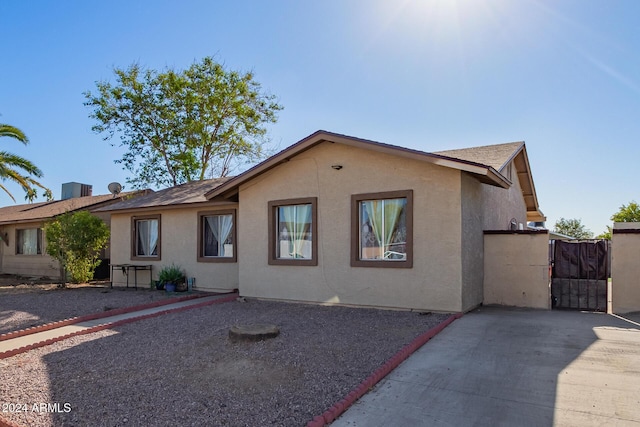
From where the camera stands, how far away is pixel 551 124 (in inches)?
502

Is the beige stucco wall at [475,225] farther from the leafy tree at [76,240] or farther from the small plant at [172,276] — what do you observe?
the leafy tree at [76,240]

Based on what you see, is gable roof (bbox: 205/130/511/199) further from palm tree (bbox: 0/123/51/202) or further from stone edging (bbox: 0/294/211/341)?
palm tree (bbox: 0/123/51/202)

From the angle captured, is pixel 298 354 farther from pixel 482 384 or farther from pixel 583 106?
pixel 583 106

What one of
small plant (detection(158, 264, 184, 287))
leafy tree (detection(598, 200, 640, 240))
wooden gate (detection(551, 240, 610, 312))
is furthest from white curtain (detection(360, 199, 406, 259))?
leafy tree (detection(598, 200, 640, 240))

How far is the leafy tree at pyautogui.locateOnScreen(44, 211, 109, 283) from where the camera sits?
14611 mm

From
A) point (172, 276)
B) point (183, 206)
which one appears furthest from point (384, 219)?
point (172, 276)

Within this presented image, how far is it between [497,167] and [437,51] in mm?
3626

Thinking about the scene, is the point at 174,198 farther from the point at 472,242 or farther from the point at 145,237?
the point at 472,242

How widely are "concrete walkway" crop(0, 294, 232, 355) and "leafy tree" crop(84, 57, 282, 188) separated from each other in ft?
53.2

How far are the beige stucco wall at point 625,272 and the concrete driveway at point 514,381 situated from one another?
169 cm

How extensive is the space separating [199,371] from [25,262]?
20.0 metres

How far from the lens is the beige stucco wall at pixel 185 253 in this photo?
40.8 feet

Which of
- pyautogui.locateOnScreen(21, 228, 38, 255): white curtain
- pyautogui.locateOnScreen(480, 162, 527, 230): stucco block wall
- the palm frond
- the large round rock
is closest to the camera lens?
the large round rock

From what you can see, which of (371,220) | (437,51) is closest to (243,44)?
(437,51)
